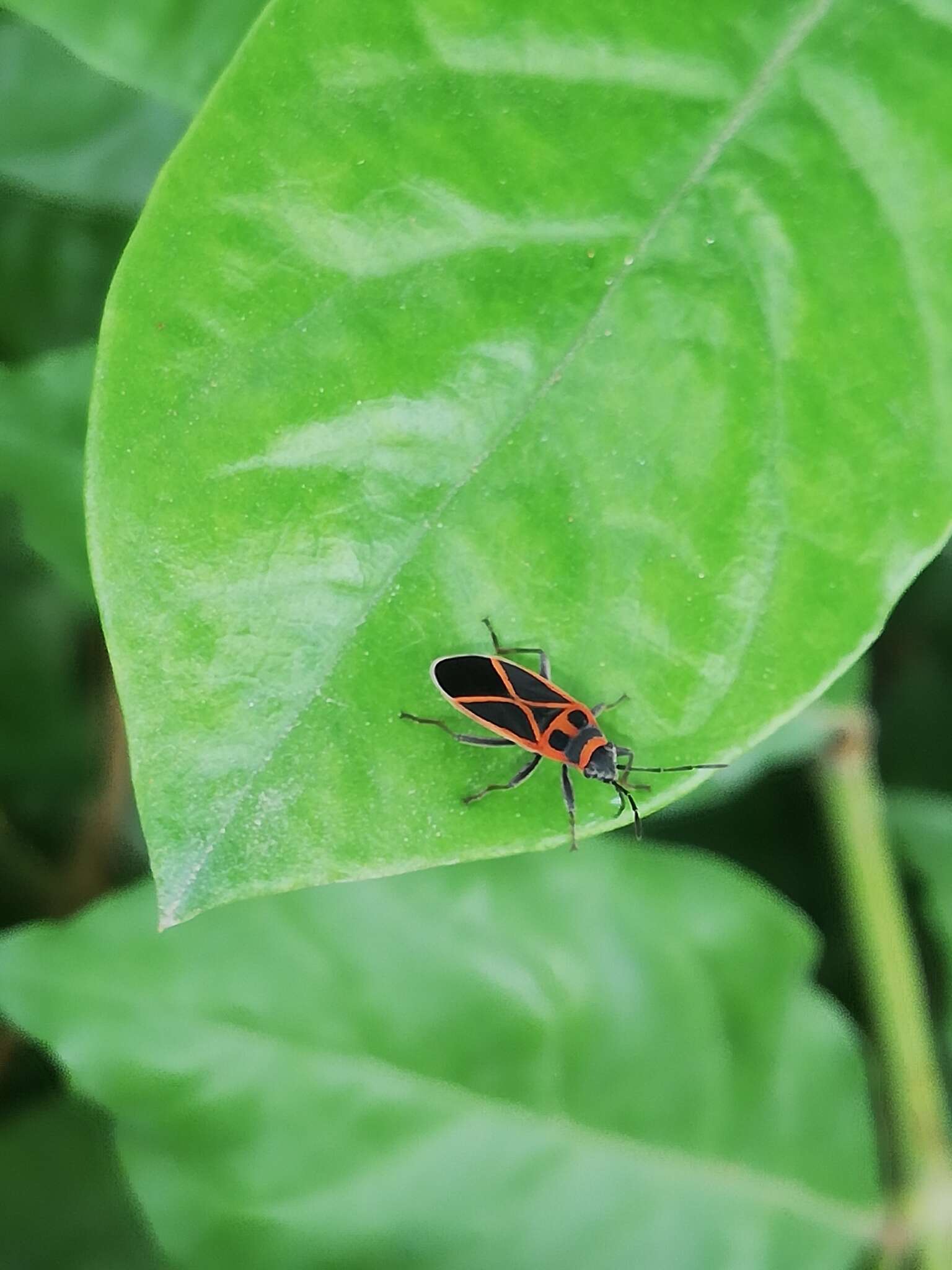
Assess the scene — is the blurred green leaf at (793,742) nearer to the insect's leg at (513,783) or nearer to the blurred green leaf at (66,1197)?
the insect's leg at (513,783)

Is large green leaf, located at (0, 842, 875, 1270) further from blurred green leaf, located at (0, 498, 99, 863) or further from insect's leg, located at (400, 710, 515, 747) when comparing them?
blurred green leaf, located at (0, 498, 99, 863)

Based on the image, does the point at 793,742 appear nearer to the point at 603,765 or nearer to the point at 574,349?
the point at 603,765

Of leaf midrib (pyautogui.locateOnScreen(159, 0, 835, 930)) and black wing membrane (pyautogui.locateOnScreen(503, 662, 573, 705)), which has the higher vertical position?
leaf midrib (pyautogui.locateOnScreen(159, 0, 835, 930))

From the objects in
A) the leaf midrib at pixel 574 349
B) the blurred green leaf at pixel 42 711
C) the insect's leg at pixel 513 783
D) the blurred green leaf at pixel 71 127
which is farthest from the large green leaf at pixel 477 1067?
the blurred green leaf at pixel 71 127

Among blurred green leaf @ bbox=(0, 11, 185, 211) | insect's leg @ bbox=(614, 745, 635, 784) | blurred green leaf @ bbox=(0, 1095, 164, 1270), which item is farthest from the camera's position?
blurred green leaf @ bbox=(0, 1095, 164, 1270)

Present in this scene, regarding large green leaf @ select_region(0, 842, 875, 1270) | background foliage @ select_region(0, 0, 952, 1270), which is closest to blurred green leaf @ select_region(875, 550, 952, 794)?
large green leaf @ select_region(0, 842, 875, 1270)

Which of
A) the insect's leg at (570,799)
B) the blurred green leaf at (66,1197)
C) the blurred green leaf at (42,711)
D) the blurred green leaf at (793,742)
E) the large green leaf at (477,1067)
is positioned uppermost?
the insect's leg at (570,799)
